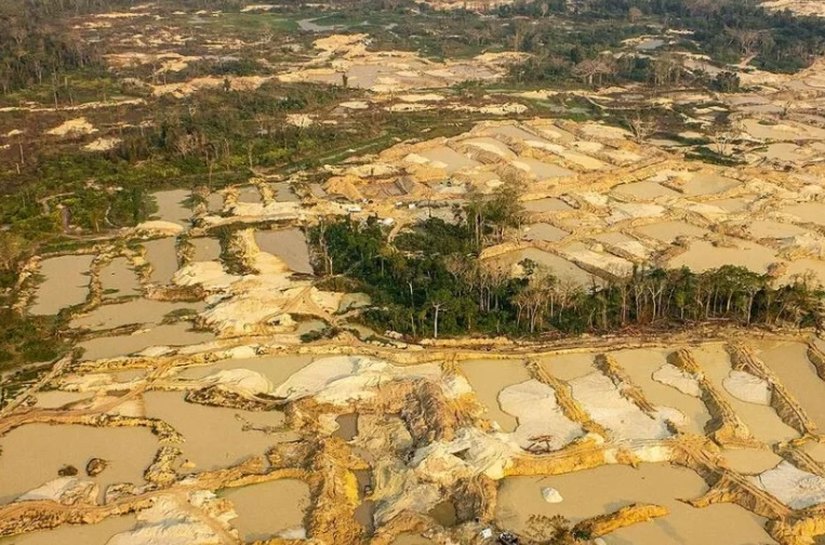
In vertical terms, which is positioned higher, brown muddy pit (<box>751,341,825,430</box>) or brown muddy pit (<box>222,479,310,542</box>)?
brown muddy pit (<box>222,479,310,542</box>)

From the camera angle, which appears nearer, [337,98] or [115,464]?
[115,464]

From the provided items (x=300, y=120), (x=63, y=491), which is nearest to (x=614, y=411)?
(x=63, y=491)

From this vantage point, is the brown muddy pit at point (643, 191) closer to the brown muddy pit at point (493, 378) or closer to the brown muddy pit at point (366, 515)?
the brown muddy pit at point (493, 378)

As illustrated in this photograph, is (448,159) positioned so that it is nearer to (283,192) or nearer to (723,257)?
(283,192)

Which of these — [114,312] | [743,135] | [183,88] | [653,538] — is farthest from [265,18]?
[653,538]

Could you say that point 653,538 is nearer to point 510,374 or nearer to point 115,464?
point 510,374

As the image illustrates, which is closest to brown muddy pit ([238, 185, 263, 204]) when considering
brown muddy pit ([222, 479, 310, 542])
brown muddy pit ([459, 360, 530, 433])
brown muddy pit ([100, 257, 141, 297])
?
brown muddy pit ([100, 257, 141, 297])

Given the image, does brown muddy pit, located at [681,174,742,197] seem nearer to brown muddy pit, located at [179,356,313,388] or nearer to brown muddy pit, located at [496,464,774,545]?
brown muddy pit, located at [496,464,774,545]
